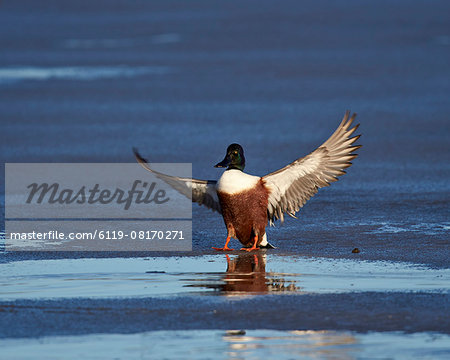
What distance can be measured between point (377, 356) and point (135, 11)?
2662cm

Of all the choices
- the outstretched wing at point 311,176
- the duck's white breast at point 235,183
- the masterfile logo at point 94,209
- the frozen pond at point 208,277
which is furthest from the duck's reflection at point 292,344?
the outstretched wing at point 311,176

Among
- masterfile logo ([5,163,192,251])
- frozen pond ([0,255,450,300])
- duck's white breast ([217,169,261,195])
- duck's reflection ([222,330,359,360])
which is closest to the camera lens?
duck's reflection ([222,330,359,360])

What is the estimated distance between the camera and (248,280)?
6410 mm

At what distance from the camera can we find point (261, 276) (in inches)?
257

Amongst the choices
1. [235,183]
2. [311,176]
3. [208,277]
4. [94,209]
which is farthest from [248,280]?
[94,209]

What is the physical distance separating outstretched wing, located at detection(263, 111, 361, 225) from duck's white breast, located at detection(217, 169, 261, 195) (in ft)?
0.58

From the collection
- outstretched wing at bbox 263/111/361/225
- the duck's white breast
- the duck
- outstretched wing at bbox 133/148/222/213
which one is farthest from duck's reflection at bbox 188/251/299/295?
outstretched wing at bbox 133/148/222/213

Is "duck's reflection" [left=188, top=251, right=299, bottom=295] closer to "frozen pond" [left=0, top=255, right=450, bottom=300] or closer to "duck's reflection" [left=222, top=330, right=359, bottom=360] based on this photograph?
"frozen pond" [left=0, top=255, right=450, bottom=300]

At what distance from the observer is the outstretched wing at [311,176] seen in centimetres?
758

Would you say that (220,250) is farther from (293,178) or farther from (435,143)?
(435,143)

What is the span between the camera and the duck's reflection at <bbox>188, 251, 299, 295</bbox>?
241 inches

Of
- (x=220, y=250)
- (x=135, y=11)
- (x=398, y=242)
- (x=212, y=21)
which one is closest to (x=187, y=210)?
(x=220, y=250)

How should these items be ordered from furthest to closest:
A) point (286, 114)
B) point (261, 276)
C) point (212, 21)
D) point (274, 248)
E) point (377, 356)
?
point (212, 21), point (286, 114), point (274, 248), point (261, 276), point (377, 356)

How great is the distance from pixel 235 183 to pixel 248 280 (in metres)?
1.12
